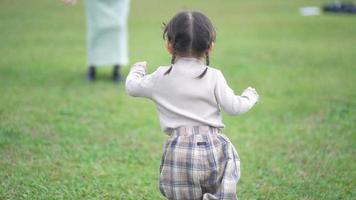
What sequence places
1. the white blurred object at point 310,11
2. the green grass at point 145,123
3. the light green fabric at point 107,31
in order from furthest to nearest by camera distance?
the white blurred object at point 310,11, the light green fabric at point 107,31, the green grass at point 145,123

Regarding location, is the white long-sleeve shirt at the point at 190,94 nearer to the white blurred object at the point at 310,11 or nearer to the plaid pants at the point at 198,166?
the plaid pants at the point at 198,166

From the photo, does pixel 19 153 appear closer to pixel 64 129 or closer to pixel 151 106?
pixel 64 129

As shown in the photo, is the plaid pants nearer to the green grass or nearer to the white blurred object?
the green grass

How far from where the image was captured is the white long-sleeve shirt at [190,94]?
273 centimetres

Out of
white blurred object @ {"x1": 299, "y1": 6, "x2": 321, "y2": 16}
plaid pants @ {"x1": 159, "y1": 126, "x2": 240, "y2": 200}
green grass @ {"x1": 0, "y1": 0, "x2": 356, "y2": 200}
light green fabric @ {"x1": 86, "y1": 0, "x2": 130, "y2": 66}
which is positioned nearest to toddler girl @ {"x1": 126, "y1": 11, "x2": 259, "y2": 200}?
plaid pants @ {"x1": 159, "y1": 126, "x2": 240, "y2": 200}

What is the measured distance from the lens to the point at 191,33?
2682mm

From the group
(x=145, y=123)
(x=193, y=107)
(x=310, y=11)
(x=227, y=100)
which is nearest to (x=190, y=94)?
(x=193, y=107)

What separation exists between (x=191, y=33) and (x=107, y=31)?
176 inches

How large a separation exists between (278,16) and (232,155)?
42.0ft

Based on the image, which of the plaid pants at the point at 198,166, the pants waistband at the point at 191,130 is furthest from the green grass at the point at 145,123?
the pants waistband at the point at 191,130

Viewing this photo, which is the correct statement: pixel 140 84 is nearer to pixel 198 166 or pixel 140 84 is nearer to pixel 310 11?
pixel 198 166

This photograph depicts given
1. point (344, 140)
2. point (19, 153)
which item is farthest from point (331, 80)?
point (19, 153)

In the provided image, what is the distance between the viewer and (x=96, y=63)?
7.09 metres

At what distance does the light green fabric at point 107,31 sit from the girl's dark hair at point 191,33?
4.27 metres
